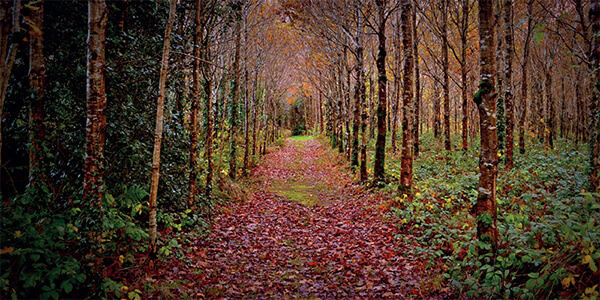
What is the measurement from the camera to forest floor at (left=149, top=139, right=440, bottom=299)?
17.0ft

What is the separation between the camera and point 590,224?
11.0ft

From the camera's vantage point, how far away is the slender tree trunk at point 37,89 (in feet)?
14.9

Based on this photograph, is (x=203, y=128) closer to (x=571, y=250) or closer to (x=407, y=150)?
(x=407, y=150)

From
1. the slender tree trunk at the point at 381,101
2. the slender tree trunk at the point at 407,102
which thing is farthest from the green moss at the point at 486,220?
the slender tree trunk at the point at 381,101

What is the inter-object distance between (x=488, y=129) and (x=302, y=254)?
4606 mm

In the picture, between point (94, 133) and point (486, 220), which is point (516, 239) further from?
point (94, 133)

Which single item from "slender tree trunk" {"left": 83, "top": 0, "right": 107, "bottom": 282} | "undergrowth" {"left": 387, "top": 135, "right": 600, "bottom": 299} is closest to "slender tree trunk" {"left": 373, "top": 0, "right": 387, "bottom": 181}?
"undergrowth" {"left": 387, "top": 135, "right": 600, "bottom": 299}

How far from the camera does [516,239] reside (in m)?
4.77

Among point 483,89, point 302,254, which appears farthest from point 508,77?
point 302,254

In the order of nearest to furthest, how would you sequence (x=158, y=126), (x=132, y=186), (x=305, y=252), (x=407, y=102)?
(x=132, y=186)
(x=158, y=126)
(x=305, y=252)
(x=407, y=102)

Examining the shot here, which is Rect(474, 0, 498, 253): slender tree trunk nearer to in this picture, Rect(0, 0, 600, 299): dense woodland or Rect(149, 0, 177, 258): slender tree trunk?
Rect(0, 0, 600, 299): dense woodland

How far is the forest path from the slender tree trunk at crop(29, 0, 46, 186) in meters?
3.30

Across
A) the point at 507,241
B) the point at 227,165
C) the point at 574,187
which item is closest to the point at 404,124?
the point at 574,187

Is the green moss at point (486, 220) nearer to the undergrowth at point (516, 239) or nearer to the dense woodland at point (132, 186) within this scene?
the dense woodland at point (132, 186)
